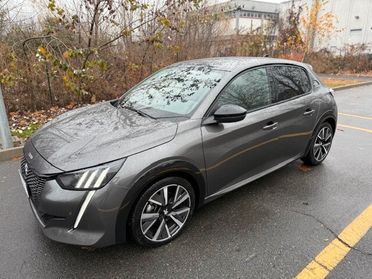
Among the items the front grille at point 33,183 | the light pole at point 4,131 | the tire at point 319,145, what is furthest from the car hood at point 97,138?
the tire at point 319,145

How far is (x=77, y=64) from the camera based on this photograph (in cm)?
715

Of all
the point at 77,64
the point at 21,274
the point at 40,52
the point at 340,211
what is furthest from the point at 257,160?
the point at 77,64

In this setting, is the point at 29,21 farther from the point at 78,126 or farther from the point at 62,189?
the point at 62,189

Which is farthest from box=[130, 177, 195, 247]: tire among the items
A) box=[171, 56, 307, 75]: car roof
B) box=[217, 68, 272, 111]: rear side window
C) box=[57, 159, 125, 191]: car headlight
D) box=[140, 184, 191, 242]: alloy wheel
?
box=[171, 56, 307, 75]: car roof

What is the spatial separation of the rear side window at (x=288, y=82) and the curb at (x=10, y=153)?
4004mm

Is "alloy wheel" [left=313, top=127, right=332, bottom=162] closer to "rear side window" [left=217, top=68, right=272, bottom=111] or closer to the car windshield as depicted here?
"rear side window" [left=217, top=68, right=272, bottom=111]

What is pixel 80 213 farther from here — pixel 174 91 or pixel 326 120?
pixel 326 120

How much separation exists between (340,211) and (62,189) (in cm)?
278

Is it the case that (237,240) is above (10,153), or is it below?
below

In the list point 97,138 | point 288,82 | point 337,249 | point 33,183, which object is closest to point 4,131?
point 33,183

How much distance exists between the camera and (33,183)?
2354 millimetres

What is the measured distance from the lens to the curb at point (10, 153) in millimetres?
4565

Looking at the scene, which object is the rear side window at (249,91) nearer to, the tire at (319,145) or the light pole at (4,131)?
the tire at (319,145)

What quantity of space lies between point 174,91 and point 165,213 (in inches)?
51.2
